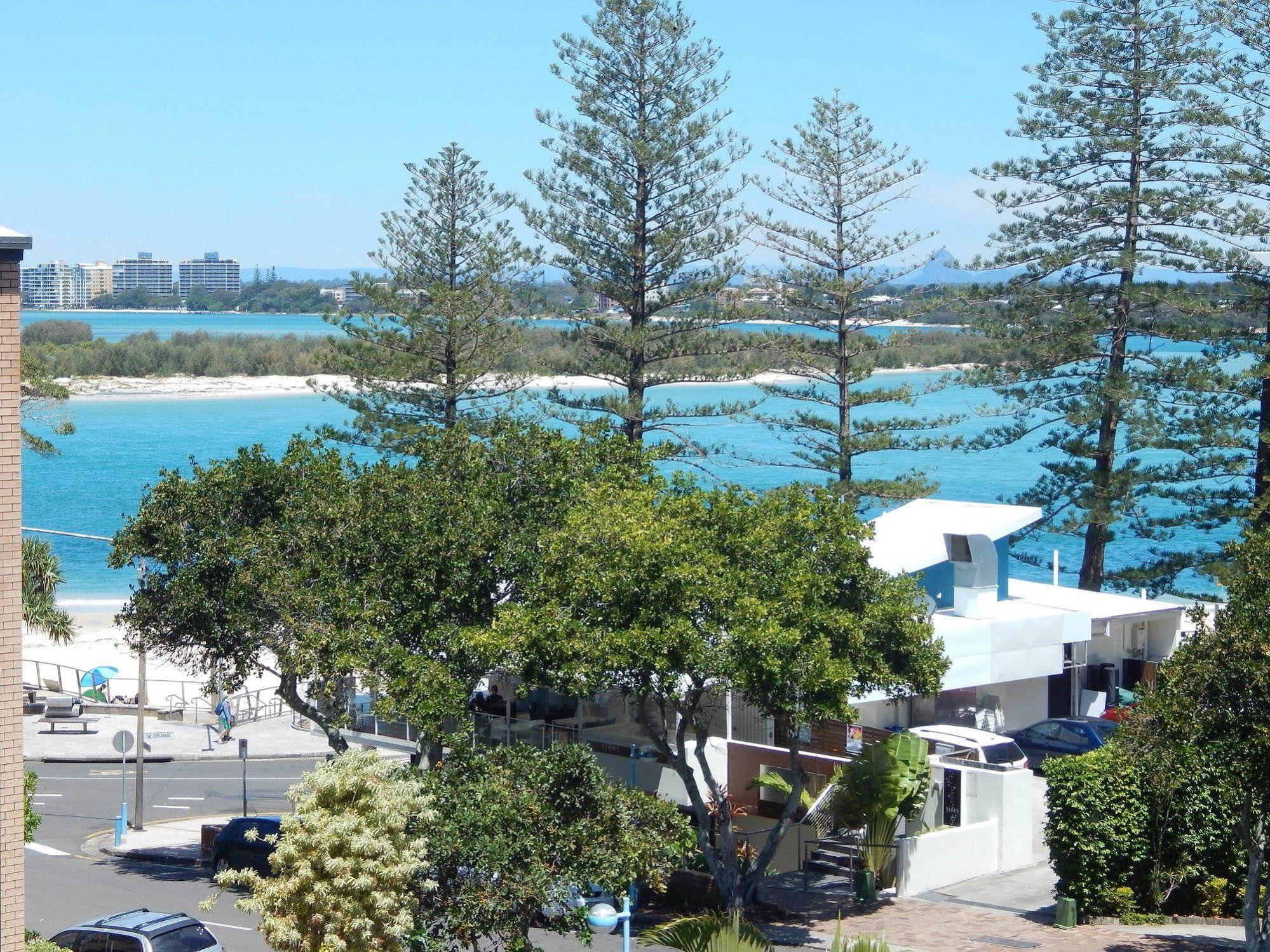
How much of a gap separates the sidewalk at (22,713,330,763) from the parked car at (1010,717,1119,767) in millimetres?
16595

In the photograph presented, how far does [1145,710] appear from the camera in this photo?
45.6ft

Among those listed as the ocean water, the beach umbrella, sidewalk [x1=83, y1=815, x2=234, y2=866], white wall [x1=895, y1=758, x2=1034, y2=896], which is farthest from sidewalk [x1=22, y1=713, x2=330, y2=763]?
white wall [x1=895, y1=758, x2=1034, y2=896]

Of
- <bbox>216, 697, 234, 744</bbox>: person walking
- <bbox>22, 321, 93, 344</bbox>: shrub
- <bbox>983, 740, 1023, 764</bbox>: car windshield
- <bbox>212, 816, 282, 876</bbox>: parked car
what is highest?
<bbox>22, 321, 93, 344</bbox>: shrub

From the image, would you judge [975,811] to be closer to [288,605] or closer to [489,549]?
[489,549]

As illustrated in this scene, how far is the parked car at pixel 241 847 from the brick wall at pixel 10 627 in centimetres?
1000

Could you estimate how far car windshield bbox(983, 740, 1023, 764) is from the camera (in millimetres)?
23031

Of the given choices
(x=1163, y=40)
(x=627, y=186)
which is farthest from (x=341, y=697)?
(x=1163, y=40)

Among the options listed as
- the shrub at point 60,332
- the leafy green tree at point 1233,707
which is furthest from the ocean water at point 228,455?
the leafy green tree at point 1233,707

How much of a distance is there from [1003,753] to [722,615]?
8793 mm

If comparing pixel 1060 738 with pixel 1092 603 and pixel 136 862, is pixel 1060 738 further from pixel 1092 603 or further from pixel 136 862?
pixel 136 862

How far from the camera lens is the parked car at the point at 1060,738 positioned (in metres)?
25.0

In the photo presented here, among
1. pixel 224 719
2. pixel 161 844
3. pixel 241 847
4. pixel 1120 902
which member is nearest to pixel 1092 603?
pixel 1120 902

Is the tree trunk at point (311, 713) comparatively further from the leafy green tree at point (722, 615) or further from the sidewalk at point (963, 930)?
the sidewalk at point (963, 930)

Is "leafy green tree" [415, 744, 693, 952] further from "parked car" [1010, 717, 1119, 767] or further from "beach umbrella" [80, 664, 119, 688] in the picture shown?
"beach umbrella" [80, 664, 119, 688]
